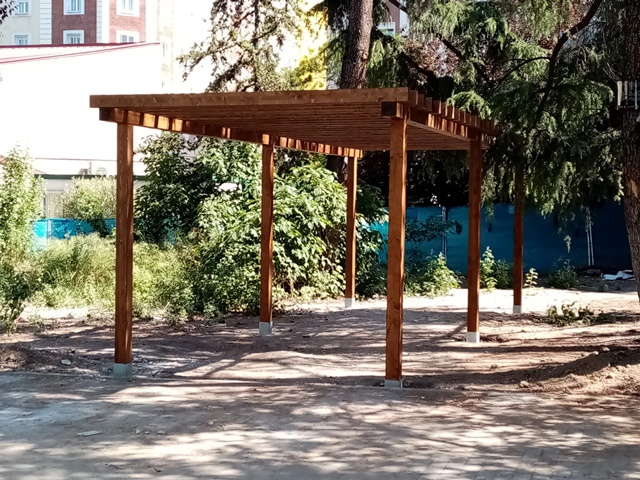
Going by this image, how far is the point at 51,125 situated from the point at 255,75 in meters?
11.9

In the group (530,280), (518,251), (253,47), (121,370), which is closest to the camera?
(121,370)

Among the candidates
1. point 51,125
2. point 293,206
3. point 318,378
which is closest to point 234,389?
point 318,378

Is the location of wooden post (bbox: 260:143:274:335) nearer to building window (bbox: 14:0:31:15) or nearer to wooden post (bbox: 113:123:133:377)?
wooden post (bbox: 113:123:133:377)

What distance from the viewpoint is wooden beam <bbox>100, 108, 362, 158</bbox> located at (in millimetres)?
9008

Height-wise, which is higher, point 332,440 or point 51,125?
point 51,125

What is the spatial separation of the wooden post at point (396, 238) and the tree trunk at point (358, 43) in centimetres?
855

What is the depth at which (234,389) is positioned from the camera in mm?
8688

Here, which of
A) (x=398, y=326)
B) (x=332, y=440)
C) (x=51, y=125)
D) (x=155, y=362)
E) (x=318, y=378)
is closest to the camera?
(x=332, y=440)

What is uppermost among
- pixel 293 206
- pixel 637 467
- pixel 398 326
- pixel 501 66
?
pixel 501 66

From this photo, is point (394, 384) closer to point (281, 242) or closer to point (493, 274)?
point (281, 242)

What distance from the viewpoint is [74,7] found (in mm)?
47625

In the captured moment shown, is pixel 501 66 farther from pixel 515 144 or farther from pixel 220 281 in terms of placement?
pixel 220 281

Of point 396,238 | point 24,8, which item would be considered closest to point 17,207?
point 396,238

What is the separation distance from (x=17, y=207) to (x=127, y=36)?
31541 millimetres
